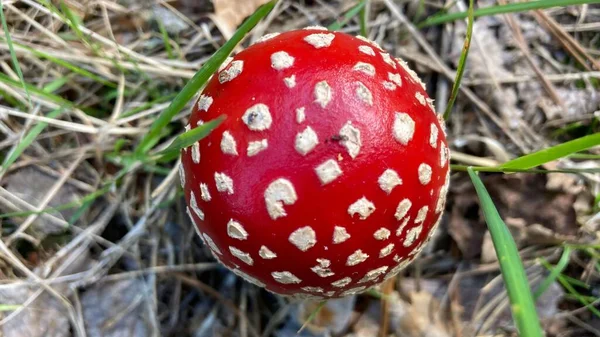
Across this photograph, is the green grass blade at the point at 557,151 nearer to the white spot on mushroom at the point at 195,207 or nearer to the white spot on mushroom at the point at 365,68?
the white spot on mushroom at the point at 365,68

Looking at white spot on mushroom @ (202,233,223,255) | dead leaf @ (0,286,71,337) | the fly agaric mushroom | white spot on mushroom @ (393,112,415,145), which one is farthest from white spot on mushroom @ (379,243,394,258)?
dead leaf @ (0,286,71,337)

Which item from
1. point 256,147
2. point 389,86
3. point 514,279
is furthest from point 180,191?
point 514,279

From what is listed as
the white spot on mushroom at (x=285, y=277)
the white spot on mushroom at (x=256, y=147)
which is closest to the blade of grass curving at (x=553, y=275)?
the white spot on mushroom at (x=285, y=277)

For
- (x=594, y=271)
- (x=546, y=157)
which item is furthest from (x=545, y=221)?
(x=546, y=157)

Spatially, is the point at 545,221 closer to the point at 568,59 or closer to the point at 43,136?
the point at 568,59

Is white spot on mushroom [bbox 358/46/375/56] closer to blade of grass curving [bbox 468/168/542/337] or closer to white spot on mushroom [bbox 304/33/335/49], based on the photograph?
white spot on mushroom [bbox 304/33/335/49]

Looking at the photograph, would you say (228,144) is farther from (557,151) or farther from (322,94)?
(557,151)
